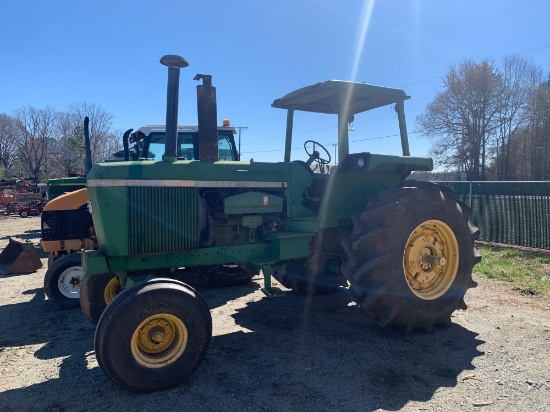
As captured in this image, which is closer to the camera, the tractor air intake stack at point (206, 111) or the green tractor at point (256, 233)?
the green tractor at point (256, 233)

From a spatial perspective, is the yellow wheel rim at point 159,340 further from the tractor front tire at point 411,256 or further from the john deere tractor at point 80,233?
the tractor front tire at point 411,256

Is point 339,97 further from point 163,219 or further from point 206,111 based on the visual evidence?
point 163,219

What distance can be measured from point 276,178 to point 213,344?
1.79 meters

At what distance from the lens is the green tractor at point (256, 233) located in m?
3.11

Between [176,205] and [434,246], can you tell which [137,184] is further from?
[434,246]

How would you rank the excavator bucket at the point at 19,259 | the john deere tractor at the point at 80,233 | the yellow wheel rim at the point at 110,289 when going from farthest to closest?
the excavator bucket at the point at 19,259 < the john deere tractor at the point at 80,233 < the yellow wheel rim at the point at 110,289

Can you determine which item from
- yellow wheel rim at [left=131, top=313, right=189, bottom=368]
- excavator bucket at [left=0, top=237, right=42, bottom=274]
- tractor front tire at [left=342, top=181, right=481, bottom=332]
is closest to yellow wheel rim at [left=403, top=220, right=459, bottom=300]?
tractor front tire at [left=342, top=181, right=481, bottom=332]

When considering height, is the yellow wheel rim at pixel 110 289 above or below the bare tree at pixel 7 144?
below

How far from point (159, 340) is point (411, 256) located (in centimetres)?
257

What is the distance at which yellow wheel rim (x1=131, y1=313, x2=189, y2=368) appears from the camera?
305 cm

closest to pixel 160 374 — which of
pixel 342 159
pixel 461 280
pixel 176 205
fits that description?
pixel 176 205

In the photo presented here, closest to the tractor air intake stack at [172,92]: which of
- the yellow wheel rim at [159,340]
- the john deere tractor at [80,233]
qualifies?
the john deere tractor at [80,233]

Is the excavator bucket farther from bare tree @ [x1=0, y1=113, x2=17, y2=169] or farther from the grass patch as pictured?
bare tree @ [x1=0, y1=113, x2=17, y2=169]

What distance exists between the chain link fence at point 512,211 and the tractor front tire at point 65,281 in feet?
27.5
